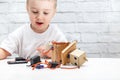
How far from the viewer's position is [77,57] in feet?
3.80

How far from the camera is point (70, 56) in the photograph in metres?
1.20

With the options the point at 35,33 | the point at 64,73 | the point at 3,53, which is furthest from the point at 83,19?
the point at 64,73

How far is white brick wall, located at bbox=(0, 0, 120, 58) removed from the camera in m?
2.21

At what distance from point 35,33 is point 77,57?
597 millimetres

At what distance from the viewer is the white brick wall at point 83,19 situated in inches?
86.8

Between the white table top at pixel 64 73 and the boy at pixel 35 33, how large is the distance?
1.38ft

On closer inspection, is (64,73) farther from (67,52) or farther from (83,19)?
(83,19)

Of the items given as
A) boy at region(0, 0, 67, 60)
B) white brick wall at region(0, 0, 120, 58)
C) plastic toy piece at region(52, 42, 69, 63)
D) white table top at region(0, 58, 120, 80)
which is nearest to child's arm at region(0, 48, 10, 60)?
boy at region(0, 0, 67, 60)

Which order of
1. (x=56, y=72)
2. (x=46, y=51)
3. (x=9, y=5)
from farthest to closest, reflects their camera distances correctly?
Answer: (x=9, y=5)
(x=46, y=51)
(x=56, y=72)

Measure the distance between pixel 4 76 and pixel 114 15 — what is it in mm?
1399

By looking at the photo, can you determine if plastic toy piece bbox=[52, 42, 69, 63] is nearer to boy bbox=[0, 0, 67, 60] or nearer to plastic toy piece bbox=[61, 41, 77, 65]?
plastic toy piece bbox=[61, 41, 77, 65]

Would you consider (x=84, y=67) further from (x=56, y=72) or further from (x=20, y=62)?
(x=20, y=62)

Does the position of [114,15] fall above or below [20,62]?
above

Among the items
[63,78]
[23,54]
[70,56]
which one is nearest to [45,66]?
[70,56]
